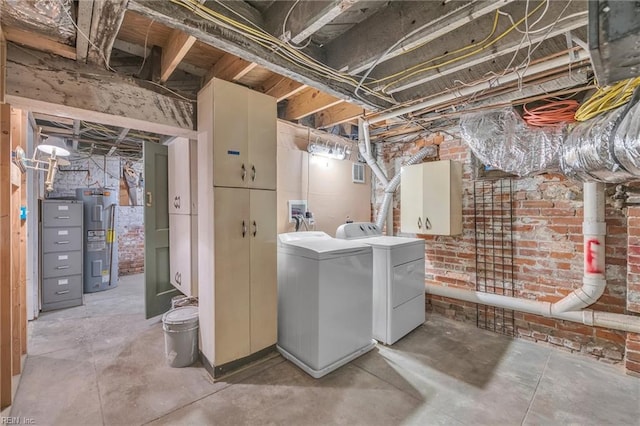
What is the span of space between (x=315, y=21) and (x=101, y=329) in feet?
11.7

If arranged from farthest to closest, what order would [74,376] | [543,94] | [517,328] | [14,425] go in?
[517,328], [543,94], [74,376], [14,425]

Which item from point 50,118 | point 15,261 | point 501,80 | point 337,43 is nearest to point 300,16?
point 337,43

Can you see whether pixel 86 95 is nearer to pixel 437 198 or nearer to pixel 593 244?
pixel 437 198

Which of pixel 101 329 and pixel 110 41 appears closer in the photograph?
pixel 110 41

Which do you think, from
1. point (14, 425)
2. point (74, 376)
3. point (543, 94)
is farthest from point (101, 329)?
point (543, 94)

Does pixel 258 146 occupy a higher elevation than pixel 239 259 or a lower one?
higher

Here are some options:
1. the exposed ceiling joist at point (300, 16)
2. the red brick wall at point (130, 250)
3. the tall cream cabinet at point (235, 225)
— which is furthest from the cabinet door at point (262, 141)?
the red brick wall at point (130, 250)

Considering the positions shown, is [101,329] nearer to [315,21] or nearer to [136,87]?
[136,87]

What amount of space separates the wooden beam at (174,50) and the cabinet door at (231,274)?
3.09ft

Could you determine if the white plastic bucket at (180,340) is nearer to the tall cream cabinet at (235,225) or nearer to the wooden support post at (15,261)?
the tall cream cabinet at (235,225)

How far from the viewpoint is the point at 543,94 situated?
89.2 inches

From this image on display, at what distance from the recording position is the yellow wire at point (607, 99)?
5.85ft

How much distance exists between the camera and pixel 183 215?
2807mm

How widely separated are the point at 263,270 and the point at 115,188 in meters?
4.48
